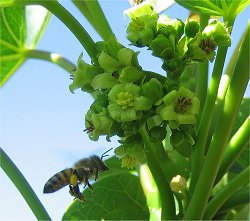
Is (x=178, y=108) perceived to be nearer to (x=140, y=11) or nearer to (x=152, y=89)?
(x=152, y=89)

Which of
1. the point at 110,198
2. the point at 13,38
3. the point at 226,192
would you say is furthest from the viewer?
the point at 13,38

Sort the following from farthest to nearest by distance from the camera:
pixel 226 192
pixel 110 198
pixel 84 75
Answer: pixel 110 198
pixel 226 192
pixel 84 75

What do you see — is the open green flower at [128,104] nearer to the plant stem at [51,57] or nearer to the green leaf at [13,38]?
the plant stem at [51,57]

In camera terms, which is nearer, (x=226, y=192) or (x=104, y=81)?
(x=104, y=81)

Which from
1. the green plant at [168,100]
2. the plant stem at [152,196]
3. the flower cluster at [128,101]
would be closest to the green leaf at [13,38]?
the green plant at [168,100]

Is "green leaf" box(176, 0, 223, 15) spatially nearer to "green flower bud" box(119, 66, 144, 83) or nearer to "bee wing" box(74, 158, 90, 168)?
"green flower bud" box(119, 66, 144, 83)

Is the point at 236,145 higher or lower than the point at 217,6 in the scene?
lower

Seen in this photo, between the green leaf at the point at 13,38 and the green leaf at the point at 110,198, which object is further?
the green leaf at the point at 13,38

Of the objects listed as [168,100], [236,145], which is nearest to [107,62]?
[168,100]
